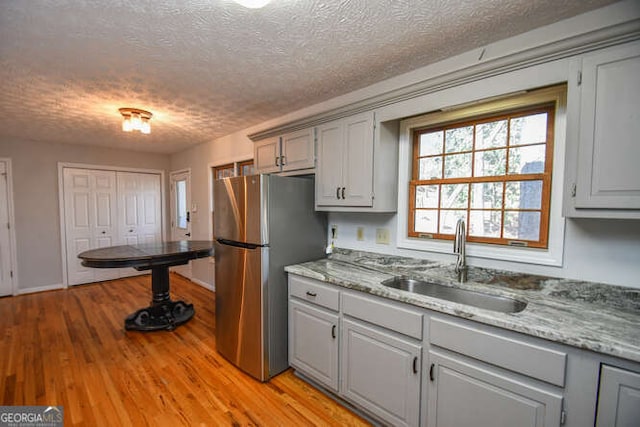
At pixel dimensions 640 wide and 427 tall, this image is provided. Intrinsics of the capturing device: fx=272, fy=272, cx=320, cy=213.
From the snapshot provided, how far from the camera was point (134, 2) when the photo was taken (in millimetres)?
1318

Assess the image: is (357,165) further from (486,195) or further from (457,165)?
(486,195)

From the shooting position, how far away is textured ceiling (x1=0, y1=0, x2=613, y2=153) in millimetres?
1377

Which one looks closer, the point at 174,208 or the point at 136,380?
the point at 136,380

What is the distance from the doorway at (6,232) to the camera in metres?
3.88

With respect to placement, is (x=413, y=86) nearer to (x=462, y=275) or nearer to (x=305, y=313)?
(x=462, y=275)

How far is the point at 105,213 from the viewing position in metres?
4.72

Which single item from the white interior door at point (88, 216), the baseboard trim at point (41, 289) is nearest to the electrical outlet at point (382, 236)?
the white interior door at point (88, 216)

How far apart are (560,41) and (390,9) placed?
0.80m

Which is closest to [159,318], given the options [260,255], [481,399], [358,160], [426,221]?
[260,255]

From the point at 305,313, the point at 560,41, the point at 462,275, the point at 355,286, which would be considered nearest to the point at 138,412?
the point at 305,313

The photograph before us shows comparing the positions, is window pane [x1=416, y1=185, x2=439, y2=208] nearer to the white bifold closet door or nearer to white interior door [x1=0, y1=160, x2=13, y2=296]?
the white bifold closet door

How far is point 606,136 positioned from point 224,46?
206cm

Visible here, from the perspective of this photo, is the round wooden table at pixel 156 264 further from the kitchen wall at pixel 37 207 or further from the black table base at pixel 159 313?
the kitchen wall at pixel 37 207

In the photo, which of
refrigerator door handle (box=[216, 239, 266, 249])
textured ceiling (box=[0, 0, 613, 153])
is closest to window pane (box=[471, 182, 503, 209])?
textured ceiling (box=[0, 0, 613, 153])
